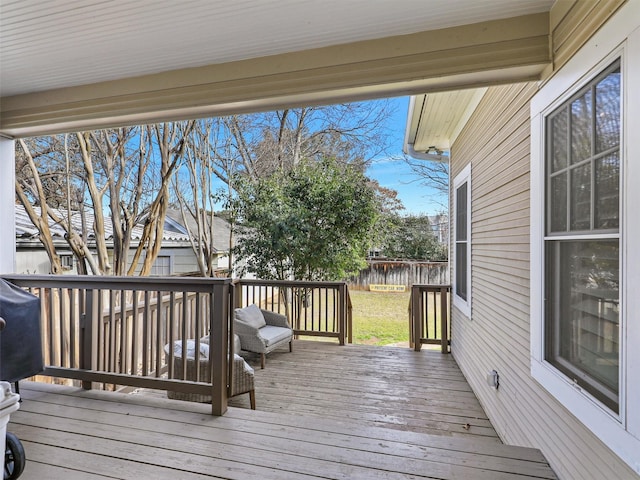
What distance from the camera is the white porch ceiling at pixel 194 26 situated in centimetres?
183

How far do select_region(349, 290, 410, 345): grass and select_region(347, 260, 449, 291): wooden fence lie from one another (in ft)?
1.13

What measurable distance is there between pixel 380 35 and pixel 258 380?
3.69 meters

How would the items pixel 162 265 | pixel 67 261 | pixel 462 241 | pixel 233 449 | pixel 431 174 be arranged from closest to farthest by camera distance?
pixel 233 449 → pixel 462 241 → pixel 67 261 → pixel 162 265 → pixel 431 174

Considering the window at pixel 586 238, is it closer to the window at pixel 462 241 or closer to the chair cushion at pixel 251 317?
the window at pixel 462 241

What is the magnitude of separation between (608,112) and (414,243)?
9813 millimetres

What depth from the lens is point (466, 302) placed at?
3984mm

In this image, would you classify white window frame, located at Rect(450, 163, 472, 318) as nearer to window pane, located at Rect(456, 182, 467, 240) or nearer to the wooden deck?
window pane, located at Rect(456, 182, 467, 240)

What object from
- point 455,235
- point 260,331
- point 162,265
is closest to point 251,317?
point 260,331

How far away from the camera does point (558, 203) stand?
70.9 inches

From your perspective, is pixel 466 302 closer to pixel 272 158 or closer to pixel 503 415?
pixel 503 415

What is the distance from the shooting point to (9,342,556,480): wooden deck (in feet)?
5.84

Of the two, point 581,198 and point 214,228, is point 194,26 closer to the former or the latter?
point 581,198

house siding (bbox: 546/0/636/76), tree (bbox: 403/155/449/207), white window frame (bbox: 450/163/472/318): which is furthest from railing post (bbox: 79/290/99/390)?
tree (bbox: 403/155/449/207)

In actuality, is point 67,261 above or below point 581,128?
below
